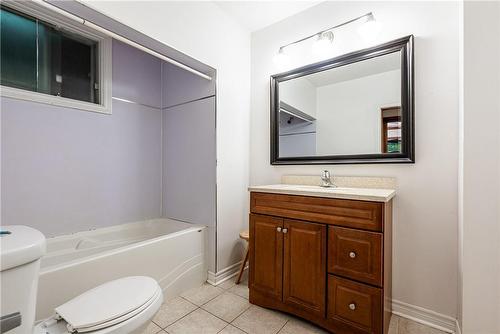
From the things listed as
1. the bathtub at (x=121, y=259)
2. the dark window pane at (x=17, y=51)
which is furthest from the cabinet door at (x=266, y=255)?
the dark window pane at (x=17, y=51)

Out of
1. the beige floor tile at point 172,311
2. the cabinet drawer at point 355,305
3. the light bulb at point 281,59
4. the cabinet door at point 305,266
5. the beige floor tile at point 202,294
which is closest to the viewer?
the cabinet drawer at point 355,305

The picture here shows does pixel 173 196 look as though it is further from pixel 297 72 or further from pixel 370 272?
pixel 370 272

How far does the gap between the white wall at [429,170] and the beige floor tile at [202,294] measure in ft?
4.56

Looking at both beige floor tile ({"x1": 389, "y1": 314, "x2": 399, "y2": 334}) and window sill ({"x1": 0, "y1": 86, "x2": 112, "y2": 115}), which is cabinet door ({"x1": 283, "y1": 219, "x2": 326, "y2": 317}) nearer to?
beige floor tile ({"x1": 389, "y1": 314, "x2": 399, "y2": 334})

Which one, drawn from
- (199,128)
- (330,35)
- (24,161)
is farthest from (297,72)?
(24,161)

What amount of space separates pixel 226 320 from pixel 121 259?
2.72ft

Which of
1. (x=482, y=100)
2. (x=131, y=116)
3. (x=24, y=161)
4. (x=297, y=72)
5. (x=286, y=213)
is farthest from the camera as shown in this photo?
(x=131, y=116)

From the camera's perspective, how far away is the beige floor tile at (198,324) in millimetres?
1427

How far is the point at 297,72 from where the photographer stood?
206 centimetres

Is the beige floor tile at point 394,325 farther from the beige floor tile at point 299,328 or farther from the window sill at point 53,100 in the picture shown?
the window sill at point 53,100

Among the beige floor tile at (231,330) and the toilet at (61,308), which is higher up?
the toilet at (61,308)

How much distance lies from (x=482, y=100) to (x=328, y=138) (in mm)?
955

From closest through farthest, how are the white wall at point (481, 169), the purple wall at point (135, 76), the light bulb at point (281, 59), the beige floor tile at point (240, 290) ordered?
the white wall at point (481, 169) → the beige floor tile at point (240, 290) → the light bulb at point (281, 59) → the purple wall at point (135, 76)

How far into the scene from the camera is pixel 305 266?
1.46 metres
